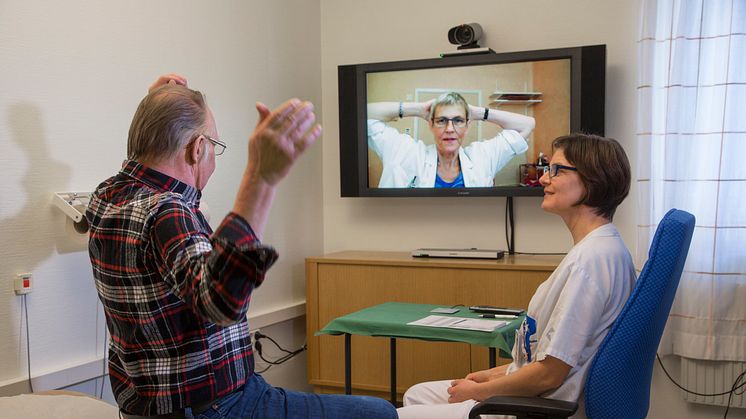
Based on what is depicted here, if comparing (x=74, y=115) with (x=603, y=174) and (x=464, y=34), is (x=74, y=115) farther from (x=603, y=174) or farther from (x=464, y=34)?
(x=464, y=34)

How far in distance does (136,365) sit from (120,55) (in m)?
2.02

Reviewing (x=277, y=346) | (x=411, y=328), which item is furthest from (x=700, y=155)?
(x=277, y=346)

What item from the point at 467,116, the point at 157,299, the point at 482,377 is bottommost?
the point at 482,377

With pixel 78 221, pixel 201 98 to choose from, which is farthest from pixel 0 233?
pixel 201 98

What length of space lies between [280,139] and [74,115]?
2040 mm

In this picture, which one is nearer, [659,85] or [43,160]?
[43,160]

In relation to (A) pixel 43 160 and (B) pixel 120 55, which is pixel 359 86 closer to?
(B) pixel 120 55

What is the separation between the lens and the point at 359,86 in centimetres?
429

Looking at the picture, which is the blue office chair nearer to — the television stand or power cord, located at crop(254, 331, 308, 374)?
the television stand

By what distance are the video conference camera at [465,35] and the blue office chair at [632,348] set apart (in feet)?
7.94

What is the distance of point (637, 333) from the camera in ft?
5.67

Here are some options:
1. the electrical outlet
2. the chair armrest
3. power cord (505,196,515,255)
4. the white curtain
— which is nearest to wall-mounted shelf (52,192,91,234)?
the electrical outlet

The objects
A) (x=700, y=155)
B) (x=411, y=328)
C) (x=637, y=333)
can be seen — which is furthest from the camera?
(x=700, y=155)

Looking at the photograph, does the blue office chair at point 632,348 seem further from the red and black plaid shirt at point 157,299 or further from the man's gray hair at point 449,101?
the man's gray hair at point 449,101
